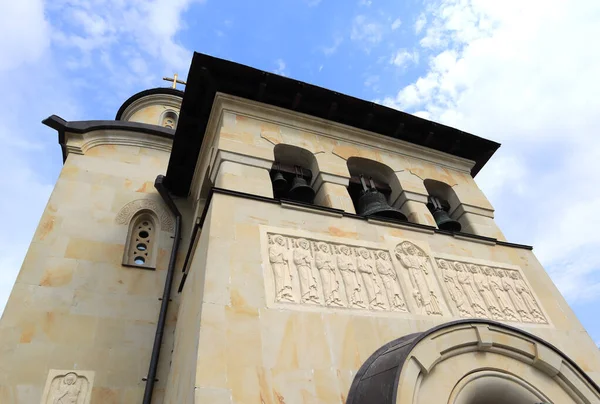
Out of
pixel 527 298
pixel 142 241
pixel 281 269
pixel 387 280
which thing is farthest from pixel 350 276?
pixel 142 241

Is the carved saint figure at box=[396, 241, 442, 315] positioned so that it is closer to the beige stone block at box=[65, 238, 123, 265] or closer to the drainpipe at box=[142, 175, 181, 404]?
the drainpipe at box=[142, 175, 181, 404]

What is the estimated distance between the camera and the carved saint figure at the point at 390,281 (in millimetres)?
5586

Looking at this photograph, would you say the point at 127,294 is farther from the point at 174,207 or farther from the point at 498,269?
the point at 498,269

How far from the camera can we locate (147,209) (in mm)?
9469

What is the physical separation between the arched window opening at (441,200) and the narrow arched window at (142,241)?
5886mm

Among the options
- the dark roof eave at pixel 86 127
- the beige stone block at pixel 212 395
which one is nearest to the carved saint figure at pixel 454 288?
the beige stone block at pixel 212 395

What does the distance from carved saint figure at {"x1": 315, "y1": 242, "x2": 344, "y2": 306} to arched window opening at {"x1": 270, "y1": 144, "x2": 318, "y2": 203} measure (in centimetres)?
156

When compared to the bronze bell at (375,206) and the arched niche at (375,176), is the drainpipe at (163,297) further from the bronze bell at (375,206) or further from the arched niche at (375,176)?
the bronze bell at (375,206)

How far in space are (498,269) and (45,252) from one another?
8.29 meters

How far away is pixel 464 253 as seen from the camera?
6.94 m

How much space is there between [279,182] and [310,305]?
110 inches

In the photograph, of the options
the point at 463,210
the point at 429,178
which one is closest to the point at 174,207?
the point at 429,178

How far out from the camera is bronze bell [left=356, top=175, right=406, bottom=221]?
23.3 ft

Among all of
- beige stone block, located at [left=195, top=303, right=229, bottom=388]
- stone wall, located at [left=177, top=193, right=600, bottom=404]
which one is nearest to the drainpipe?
stone wall, located at [left=177, top=193, right=600, bottom=404]
